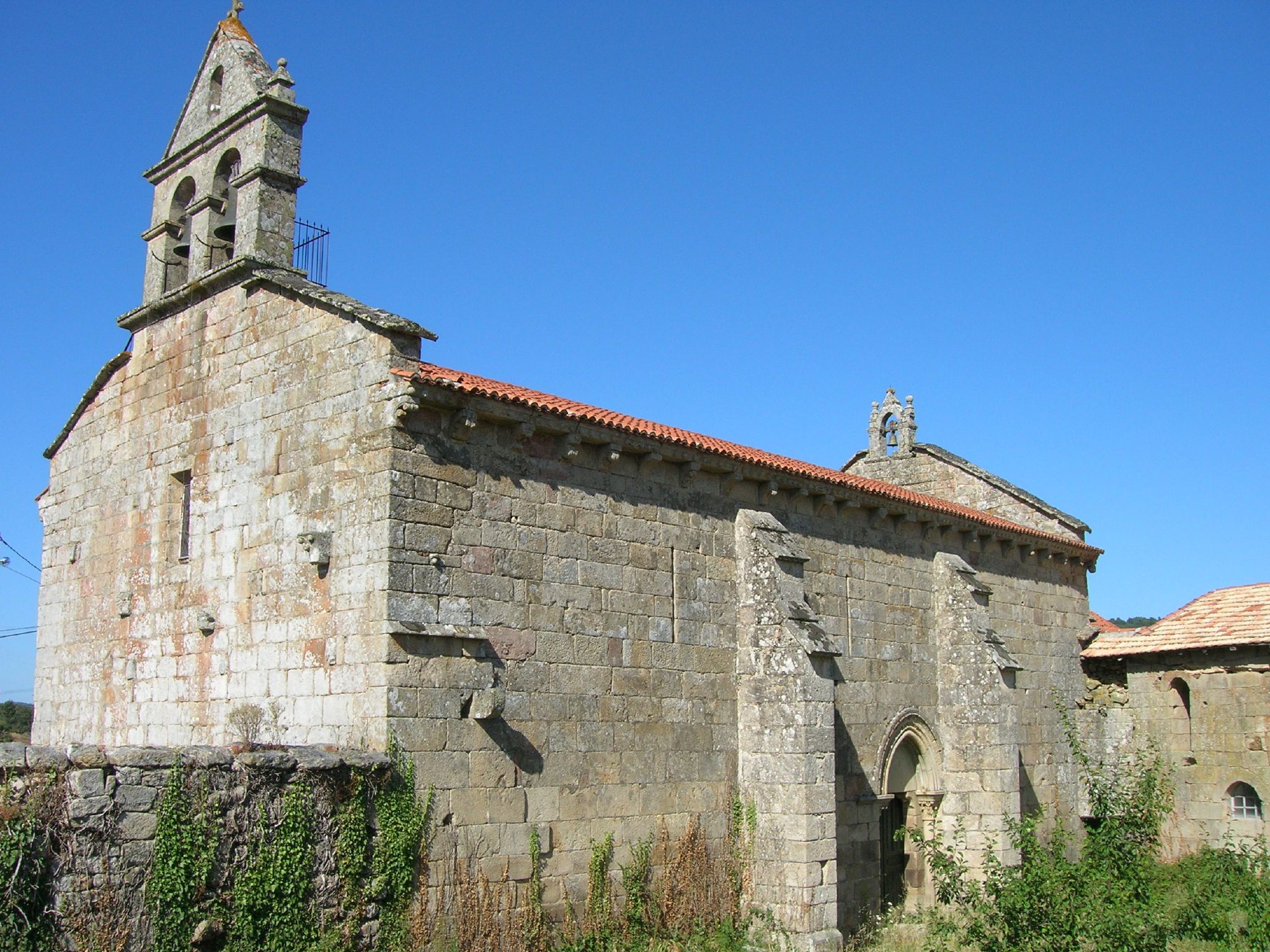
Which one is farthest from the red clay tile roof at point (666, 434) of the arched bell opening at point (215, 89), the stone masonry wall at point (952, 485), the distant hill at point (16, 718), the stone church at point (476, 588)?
the distant hill at point (16, 718)

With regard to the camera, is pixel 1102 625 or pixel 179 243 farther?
pixel 1102 625

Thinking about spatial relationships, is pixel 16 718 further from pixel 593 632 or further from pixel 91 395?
pixel 593 632

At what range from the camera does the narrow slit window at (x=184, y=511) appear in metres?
13.7

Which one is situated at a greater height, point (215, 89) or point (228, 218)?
point (215, 89)

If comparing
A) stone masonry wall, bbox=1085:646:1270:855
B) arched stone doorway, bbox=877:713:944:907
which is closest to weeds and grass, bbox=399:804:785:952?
arched stone doorway, bbox=877:713:944:907

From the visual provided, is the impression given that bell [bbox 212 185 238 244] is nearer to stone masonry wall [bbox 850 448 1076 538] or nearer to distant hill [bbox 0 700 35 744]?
stone masonry wall [bbox 850 448 1076 538]

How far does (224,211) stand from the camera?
1414cm

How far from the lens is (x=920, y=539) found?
58.3 ft

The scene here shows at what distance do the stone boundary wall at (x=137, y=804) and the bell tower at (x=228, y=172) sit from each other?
596 cm

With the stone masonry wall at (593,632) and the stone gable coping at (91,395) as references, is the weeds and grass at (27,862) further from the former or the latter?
the stone gable coping at (91,395)

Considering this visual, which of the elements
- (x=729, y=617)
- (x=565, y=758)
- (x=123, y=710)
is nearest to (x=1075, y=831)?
(x=729, y=617)

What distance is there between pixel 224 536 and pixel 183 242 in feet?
13.9

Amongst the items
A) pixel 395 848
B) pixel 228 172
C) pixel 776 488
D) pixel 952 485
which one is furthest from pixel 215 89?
pixel 952 485

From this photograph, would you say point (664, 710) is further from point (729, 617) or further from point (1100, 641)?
point (1100, 641)
